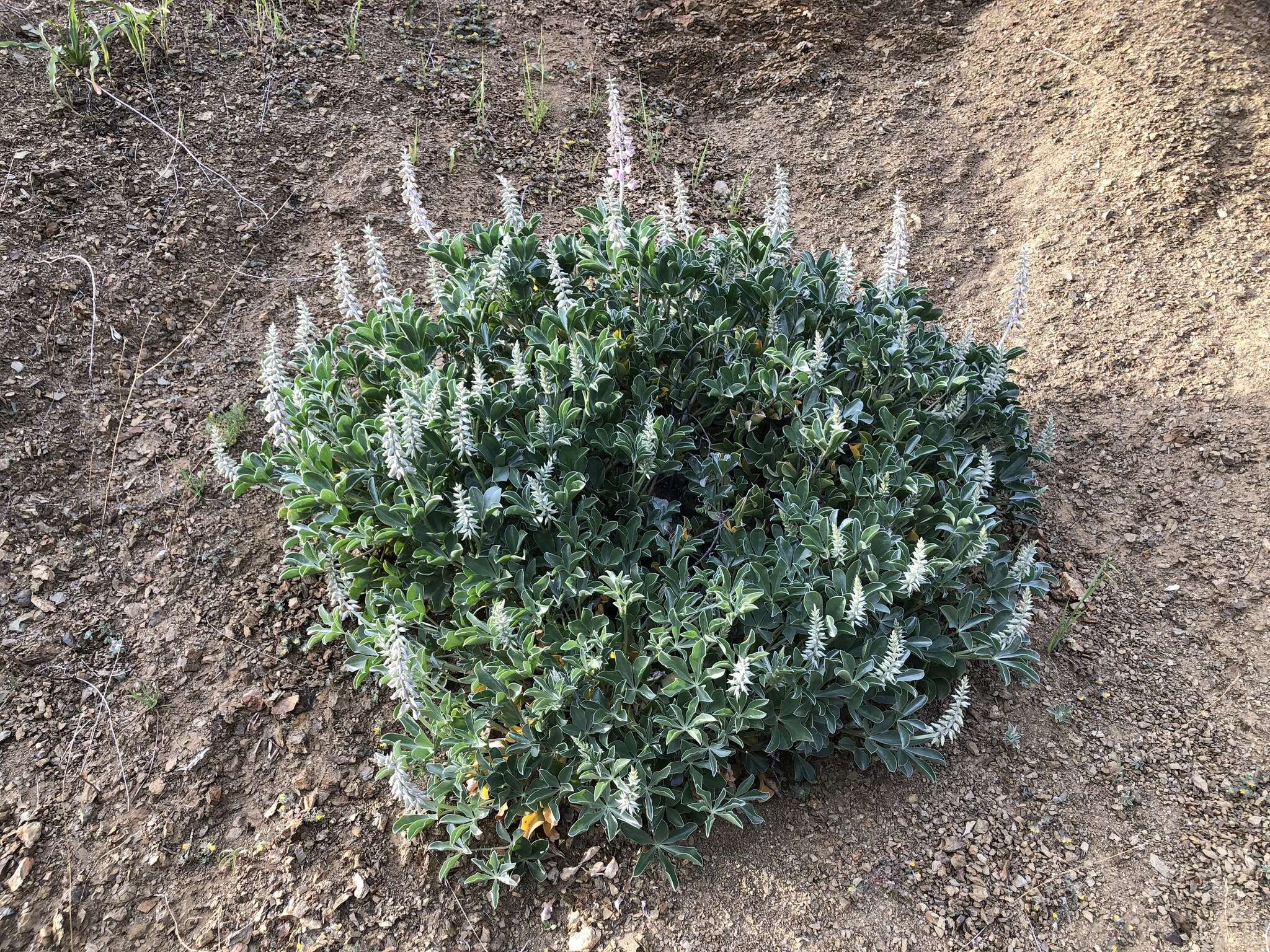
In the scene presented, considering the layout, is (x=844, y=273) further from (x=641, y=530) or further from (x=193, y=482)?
(x=193, y=482)

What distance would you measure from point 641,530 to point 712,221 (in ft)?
10.4

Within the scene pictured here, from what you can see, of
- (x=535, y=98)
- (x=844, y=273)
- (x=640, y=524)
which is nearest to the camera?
(x=640, y=524)

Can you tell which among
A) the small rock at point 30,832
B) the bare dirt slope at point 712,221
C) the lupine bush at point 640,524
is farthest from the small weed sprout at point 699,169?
the small rock at point 30,832

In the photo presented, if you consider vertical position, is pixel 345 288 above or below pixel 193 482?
above

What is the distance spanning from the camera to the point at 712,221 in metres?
5.84

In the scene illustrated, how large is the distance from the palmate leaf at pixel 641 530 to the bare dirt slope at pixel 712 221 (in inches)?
12.5

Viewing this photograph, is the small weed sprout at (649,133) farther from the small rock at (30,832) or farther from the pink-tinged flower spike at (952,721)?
the small rock at (30,832)

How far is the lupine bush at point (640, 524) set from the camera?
2.92 m

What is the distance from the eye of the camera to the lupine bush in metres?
2.92

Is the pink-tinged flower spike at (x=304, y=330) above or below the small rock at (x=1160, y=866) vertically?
above

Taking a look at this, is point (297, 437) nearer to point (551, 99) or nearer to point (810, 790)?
point (810, 790)

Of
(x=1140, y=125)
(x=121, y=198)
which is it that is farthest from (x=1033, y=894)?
(x=121, y=198)

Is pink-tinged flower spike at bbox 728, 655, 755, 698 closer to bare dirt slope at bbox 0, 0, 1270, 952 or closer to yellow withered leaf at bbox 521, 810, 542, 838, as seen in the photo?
bare dirt slope at bbox 0, 0, 1270, 952

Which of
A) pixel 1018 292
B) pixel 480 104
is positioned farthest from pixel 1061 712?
pixel 480 104
